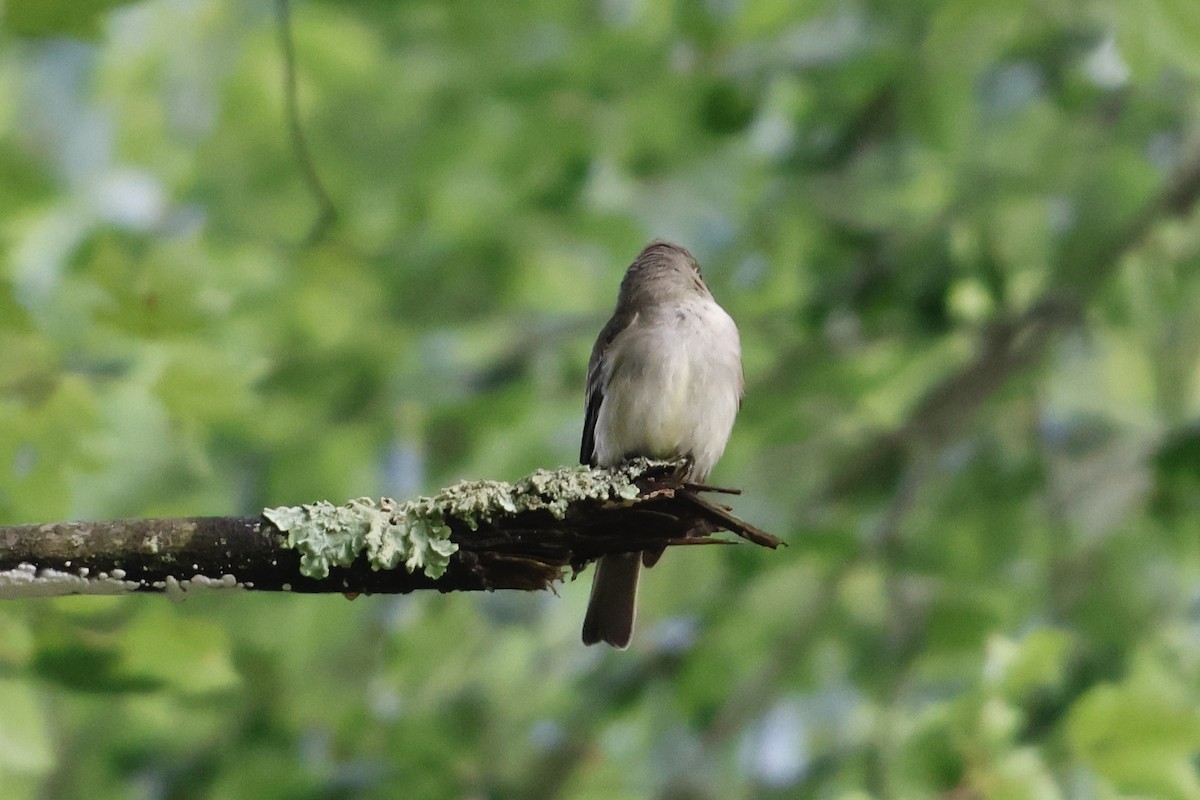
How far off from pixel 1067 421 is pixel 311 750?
14.0 ft

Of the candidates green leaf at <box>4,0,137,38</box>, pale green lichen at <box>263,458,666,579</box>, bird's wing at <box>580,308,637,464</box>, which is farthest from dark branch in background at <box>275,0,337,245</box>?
pale green lichen at <box>263,458,666,579</box>

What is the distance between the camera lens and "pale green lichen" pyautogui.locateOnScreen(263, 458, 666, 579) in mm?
2051

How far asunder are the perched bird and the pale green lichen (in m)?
1.63

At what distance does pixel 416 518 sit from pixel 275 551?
0.77 feet

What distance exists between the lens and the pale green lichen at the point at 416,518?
80.7 inches

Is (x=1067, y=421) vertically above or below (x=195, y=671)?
above

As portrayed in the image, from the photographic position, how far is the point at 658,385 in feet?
12.7

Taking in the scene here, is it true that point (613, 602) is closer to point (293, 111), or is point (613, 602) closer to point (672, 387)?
point (672, 387)

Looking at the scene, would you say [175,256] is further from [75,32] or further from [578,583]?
[578,583]

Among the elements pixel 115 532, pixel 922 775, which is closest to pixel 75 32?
pixel 115 532

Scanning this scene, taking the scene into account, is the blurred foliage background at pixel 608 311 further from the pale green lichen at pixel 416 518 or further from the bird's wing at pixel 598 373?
the pale green lichen at pixel 416 518

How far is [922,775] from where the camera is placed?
4.09 m

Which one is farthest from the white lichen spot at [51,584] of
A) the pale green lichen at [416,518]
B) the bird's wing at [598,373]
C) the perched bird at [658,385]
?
the bird's wing at [598,373]

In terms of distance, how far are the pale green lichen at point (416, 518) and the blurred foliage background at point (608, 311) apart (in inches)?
103
